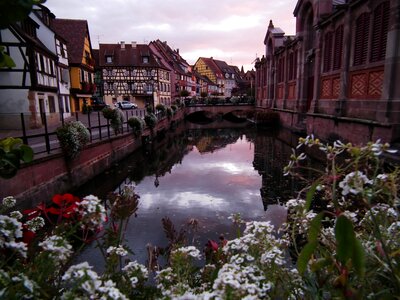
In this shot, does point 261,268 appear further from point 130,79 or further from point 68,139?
point 130,79

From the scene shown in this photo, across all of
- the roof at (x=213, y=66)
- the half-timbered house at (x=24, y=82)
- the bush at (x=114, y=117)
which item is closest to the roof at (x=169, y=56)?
the roof at (x=213, y=66)

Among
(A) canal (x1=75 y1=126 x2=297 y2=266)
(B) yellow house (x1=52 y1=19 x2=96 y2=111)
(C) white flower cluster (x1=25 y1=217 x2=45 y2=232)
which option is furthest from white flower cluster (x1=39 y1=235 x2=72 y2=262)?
(B) yellow house (x1=52 y1=19 x2=96 y2=111)

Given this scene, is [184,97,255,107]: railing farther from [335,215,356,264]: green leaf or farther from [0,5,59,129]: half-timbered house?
[335,215,356,264]: green leaf

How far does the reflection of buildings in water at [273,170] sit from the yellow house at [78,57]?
2166cm

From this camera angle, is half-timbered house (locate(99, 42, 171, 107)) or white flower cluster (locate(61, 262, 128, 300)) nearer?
white flower cluster (locate(61, 262, 128, 300))

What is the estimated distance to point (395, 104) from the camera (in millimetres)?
11141

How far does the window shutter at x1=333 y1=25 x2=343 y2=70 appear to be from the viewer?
16.1m

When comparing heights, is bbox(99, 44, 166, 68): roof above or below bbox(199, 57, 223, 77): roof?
below

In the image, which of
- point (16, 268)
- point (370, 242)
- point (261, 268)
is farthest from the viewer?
point (261, 268)

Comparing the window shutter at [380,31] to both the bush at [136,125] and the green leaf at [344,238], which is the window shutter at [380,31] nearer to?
the bush at [136,125]

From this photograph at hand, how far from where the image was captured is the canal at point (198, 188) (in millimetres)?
7105

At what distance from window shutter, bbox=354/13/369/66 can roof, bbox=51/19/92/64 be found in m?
27.8

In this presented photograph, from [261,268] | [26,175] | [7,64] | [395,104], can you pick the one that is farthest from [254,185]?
[7,64]

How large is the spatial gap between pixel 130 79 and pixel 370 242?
50.1 m
